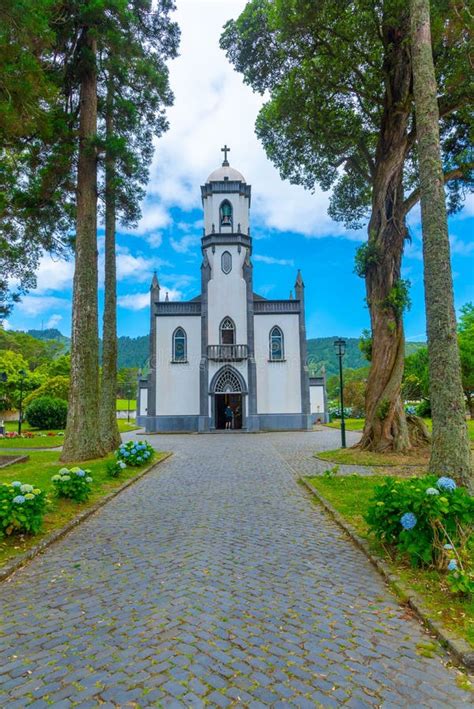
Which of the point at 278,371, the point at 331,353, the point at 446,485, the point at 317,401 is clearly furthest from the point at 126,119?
the point at 331,353

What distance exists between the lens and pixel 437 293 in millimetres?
6465

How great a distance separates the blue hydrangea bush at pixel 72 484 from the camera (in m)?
7.35

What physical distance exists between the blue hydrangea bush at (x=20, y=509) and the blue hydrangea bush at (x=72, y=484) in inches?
64.8

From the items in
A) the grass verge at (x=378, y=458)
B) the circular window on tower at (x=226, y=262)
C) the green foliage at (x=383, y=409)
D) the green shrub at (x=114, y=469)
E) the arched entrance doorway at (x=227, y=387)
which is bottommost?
the grass verge at (x=378, y=458)

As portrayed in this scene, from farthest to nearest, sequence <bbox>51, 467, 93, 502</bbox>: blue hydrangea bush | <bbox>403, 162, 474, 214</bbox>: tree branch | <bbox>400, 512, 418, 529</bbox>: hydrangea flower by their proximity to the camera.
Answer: <bbox>403, 162, 474, 214</bbox>: tree branch, <bbox>51, 467, 93, 502</bbox>: blue hydrangea bush, <bbox>400, 512, 418, 529</bbox>: hydrangea flower

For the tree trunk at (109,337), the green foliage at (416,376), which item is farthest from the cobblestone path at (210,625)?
the green foliage at (416,376)

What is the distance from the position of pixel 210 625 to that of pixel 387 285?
39.9 ft

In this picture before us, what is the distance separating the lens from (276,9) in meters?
11.6

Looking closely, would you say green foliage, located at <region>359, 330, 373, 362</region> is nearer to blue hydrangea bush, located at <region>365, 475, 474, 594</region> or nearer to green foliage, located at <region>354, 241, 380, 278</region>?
green foliage, located at <region>354, 241, 380, 278</region>

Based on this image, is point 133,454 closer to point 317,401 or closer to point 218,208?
point 218,208

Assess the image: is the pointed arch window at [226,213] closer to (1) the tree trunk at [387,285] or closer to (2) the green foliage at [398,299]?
(1) the tree trunk at [387,285]

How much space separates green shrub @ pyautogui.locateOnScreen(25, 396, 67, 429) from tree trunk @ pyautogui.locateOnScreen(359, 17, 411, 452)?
20472mm

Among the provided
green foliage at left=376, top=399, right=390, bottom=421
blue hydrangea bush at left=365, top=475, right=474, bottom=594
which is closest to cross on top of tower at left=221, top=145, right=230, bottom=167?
green foliage at left=376, top=399, right=390, bottom=421

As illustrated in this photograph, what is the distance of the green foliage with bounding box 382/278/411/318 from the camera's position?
519 inches
